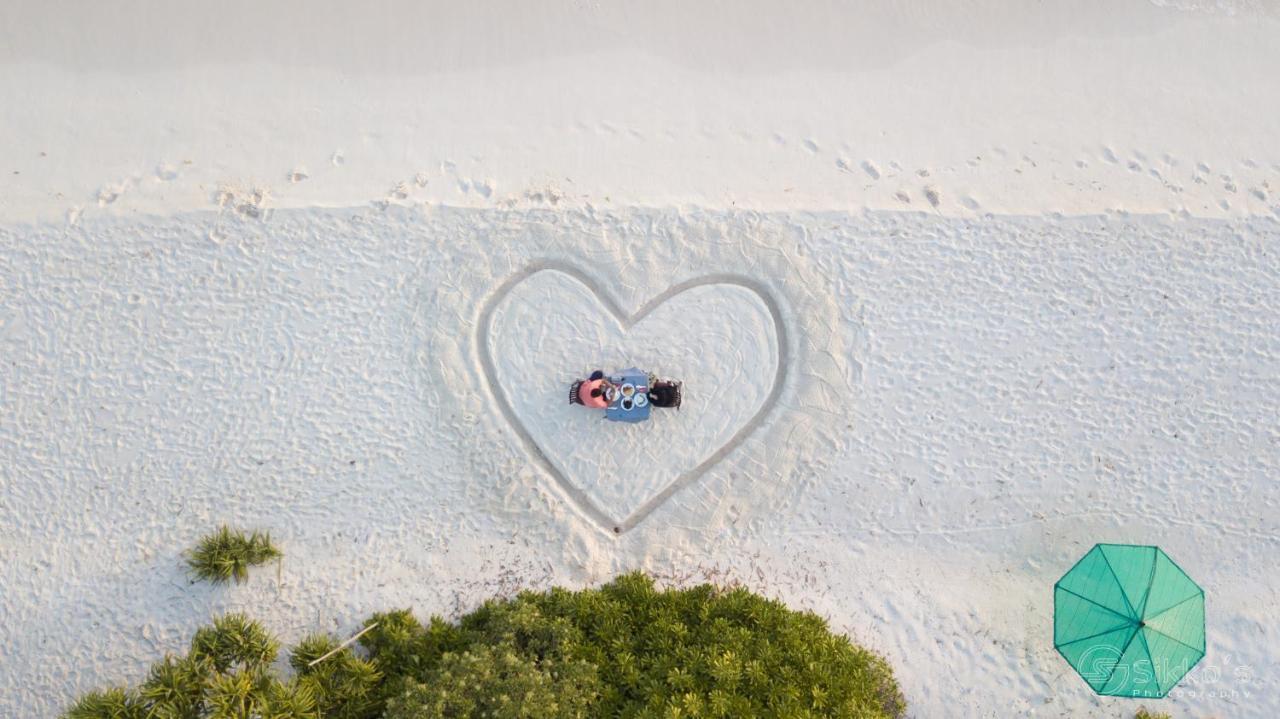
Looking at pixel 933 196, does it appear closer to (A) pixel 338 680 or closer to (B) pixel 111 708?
(A) pixel 338 680

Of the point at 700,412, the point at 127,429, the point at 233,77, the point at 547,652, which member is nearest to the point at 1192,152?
the point at 700,412

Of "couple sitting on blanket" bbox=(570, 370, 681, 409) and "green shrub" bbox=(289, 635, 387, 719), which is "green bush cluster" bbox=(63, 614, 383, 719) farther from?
"couple sitting on blanket" bbox=(570, 370, 681, 409)

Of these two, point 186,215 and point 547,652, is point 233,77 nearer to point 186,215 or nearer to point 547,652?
point 186,215

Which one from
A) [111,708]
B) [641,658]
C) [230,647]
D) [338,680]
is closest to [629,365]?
[641,658]

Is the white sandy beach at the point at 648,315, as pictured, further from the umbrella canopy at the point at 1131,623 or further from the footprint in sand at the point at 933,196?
the umbrella canopy at the point at 1131,623

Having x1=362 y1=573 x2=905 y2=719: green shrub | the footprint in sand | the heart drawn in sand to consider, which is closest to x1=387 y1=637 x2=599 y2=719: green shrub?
x1=362 y1=573 x2=905 y2=719: green shrub
